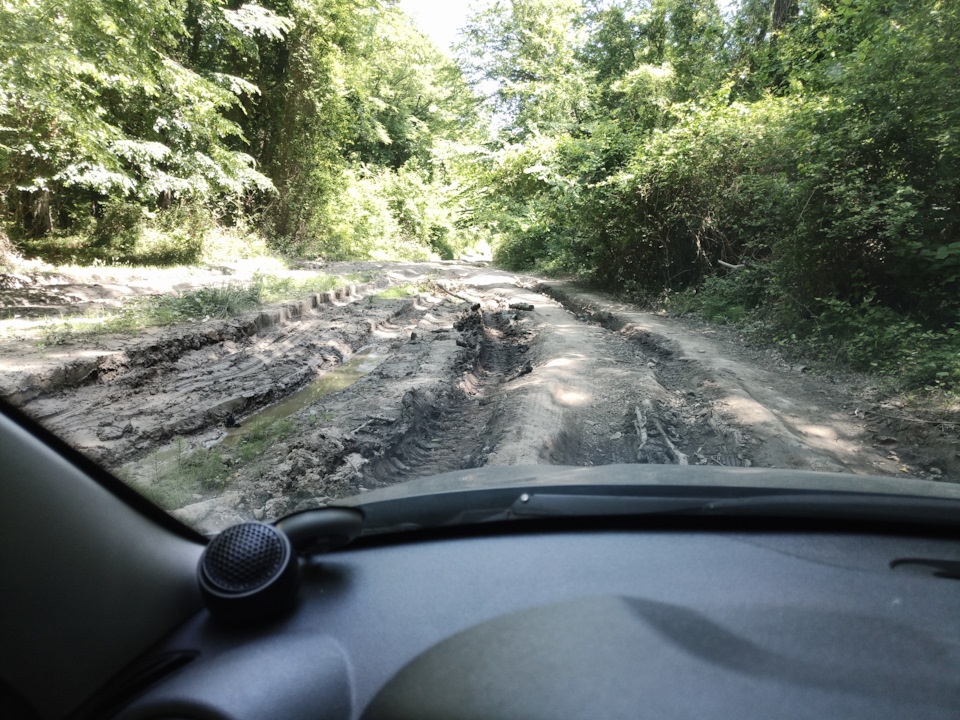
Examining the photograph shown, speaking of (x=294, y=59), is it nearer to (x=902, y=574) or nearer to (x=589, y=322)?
(x=589, y=322)

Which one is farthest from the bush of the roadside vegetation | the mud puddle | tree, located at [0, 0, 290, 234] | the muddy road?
the mud puddle

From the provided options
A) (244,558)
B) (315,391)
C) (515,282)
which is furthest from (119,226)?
(244,558)

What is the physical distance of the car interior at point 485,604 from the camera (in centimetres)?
114

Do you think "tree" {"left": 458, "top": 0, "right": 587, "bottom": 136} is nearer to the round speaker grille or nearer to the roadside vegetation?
the roadside vegetation

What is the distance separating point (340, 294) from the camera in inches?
527

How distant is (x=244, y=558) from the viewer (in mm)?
1433

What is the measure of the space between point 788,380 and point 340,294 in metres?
9.84

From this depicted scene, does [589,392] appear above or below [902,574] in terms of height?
below

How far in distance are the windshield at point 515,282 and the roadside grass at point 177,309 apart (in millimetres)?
75

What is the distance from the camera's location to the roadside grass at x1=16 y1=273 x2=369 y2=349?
7.12m

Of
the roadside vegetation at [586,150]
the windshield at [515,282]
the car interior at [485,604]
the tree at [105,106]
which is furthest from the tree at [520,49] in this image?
the car interior at [485,604]

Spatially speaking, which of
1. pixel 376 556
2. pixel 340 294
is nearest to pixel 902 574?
pixel 376 556

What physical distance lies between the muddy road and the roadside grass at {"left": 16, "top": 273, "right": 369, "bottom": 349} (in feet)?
1.59

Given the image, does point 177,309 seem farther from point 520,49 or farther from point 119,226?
point 520,49
